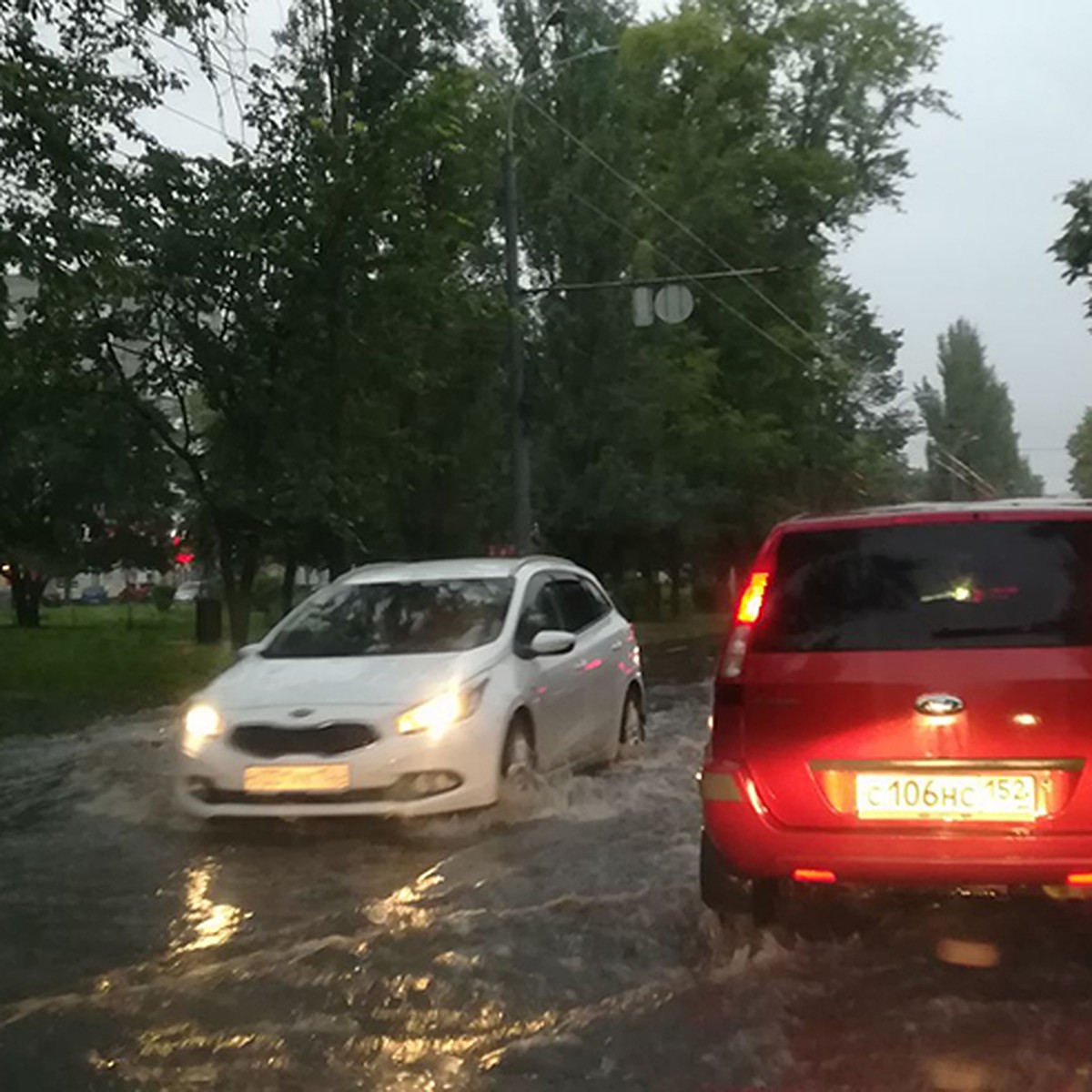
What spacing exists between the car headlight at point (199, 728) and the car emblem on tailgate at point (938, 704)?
15.1ft

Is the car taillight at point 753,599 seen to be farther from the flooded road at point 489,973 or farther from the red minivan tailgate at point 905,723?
the flooded road at point 489,973

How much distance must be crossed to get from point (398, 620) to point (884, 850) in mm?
5281

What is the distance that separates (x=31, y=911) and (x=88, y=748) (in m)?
7.08

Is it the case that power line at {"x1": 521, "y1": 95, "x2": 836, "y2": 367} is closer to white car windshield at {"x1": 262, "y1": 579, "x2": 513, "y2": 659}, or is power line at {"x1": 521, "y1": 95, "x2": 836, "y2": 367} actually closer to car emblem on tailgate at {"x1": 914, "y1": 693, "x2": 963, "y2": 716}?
white car windshield at {"x1": 262, "y1": 579, "x2": 513, "y2": 659}

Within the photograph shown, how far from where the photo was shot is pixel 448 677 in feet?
32.0

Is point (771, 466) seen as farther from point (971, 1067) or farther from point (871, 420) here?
point (971, 1067)

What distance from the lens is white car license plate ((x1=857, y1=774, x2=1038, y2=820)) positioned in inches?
231

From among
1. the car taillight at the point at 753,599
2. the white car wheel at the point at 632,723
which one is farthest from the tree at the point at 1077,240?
the car taillight at the point at 753,599

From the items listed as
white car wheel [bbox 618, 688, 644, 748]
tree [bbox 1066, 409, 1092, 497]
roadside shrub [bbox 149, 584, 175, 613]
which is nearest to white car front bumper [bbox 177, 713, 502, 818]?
white car wheel [bbox 618, 688, 644, 748]

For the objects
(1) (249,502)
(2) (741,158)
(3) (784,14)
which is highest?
(3) (784,14)

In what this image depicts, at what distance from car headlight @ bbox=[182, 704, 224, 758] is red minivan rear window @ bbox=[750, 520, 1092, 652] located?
412cm

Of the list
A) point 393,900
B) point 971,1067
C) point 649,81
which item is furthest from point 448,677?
point 649,81

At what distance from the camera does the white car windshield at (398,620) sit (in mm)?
10555

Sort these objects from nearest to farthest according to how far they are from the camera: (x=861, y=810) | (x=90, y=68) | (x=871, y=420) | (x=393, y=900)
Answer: (x=861, y=810), (x=393, y=900), (x=90, y=68), (x=871, y=420)
